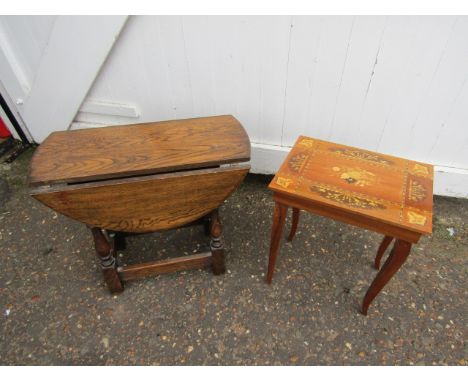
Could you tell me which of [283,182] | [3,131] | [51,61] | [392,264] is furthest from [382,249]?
[3,131]

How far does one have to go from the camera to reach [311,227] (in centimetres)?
200

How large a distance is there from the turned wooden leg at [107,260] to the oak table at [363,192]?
0.85 m

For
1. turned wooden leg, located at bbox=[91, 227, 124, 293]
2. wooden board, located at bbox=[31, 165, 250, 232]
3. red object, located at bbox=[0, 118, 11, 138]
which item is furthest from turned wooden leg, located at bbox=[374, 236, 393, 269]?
red object, located at bbox=[0, 118, 11, 138]

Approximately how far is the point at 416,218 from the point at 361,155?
0.43m

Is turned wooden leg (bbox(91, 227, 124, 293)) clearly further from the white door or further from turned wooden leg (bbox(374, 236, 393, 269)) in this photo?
turned wooden leg (bbox(374, 236, 393, 269))

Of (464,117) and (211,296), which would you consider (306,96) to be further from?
(211,296)

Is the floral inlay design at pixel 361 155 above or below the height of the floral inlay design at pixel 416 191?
below

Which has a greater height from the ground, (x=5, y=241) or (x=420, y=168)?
(x=420, y=168)

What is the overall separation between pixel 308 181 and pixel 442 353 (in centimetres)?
110

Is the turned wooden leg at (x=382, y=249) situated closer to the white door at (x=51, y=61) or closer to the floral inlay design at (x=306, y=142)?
the floral inlay design at (x=306, y=142)

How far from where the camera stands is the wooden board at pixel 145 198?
3.99 feet

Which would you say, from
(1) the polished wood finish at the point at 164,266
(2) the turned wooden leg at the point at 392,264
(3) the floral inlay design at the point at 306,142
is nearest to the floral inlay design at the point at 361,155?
(3) the floral inlay design at the point at 306,142

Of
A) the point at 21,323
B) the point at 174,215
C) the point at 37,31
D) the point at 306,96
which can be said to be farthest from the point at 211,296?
the point at 37,31
